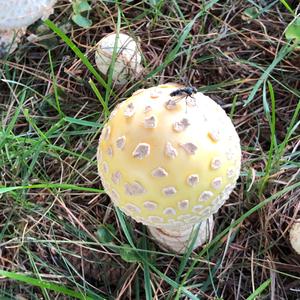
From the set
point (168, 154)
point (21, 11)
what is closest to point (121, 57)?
point (21, 11)

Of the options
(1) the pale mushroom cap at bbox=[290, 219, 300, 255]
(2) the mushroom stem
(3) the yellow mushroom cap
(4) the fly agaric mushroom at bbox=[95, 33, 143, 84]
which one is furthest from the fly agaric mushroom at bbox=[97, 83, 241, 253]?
(4) the fly agaric mushroom at bbox=[95, 33, 143, 84]

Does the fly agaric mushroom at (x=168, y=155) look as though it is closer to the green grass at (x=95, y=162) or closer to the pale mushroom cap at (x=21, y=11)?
the green grass at (x=95, y=162)

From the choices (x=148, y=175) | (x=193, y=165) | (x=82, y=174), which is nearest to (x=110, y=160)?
(x=148, y=175)

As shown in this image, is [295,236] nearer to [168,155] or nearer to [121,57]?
[168,155]

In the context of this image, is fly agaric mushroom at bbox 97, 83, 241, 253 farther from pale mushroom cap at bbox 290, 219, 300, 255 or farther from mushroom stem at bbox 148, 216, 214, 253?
pale mushroom cap at bbox 290, 219, 300, 255

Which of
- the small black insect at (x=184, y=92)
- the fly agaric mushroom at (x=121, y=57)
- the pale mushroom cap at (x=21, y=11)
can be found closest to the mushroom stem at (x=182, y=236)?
the small black insect at (x=184, y=92)

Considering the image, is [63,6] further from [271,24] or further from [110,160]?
[110,160]
